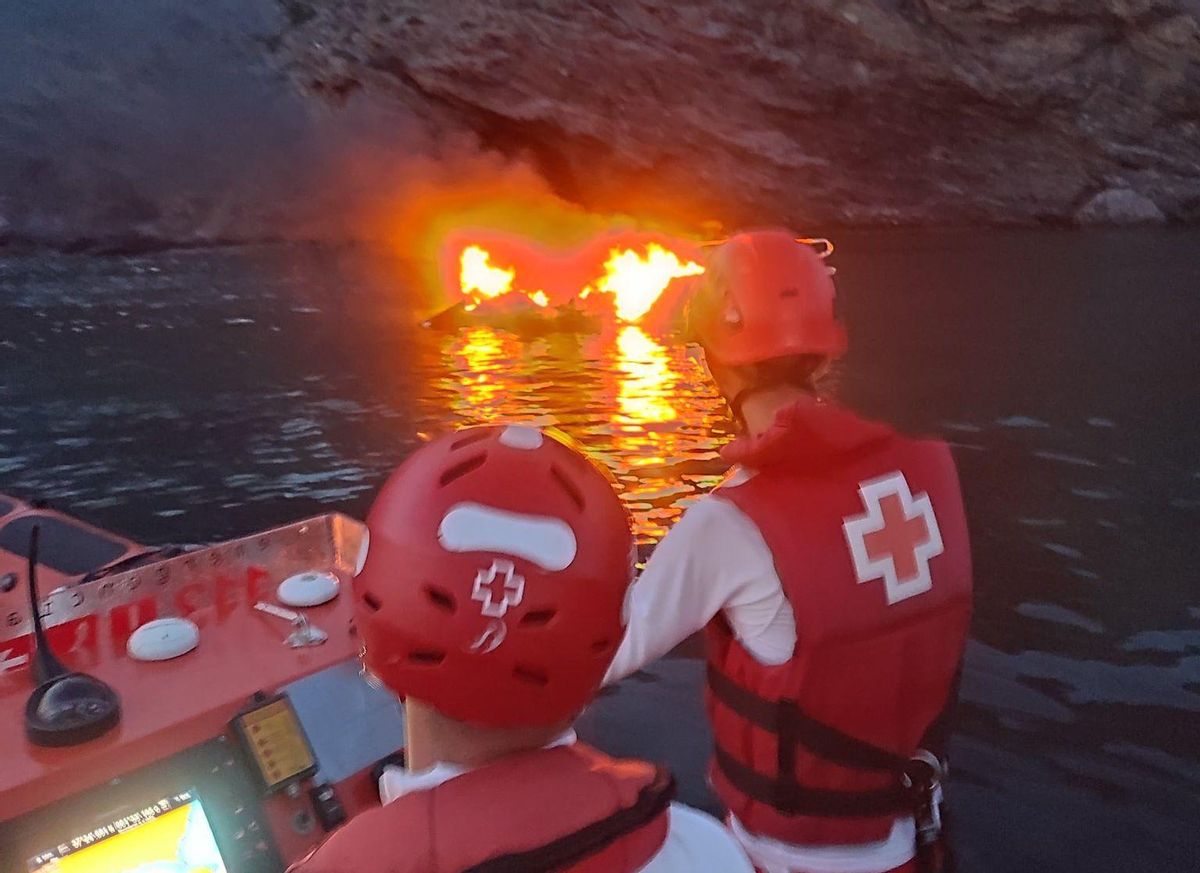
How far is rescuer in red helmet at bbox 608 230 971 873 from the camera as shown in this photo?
7.36 ft

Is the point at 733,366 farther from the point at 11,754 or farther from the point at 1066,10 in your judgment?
the point at 1066,10

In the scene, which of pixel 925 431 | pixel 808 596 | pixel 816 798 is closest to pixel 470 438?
pixel 808 596

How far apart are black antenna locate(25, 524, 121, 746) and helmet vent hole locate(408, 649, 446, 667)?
146 cm

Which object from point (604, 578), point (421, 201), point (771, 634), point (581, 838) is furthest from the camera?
point (421, 201)

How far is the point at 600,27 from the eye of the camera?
36531 millimetres

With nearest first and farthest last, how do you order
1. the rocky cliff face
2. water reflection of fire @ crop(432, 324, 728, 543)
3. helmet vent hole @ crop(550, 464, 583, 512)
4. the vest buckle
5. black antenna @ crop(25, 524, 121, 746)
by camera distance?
helmet vent hole @ crop(550, 464, 583, 512)
the vest buckle
black antenna @ crop(25, 524, 121, 746)
water reflection of fire @ crop(432, 324, 728, 543)
the rocky cliff face

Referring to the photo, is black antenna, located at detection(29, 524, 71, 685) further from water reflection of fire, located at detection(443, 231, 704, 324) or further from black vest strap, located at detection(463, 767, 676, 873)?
water reflection of fire, located at detection(443, 231, 704, 324)

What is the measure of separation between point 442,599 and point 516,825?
1.14ft

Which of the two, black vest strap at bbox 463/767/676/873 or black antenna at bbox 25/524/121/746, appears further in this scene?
black antenna at bbox 25/524/121/746

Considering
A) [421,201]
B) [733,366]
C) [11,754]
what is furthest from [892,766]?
[421,201]

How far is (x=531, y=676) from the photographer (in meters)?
1.59

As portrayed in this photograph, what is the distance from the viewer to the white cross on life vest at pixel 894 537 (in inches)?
88.8

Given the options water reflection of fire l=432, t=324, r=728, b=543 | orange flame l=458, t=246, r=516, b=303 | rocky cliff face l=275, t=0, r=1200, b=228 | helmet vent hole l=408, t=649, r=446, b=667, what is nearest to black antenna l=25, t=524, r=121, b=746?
helmet vent hole l=408, t=649, r=446, b=667

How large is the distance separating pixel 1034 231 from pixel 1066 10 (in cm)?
722
